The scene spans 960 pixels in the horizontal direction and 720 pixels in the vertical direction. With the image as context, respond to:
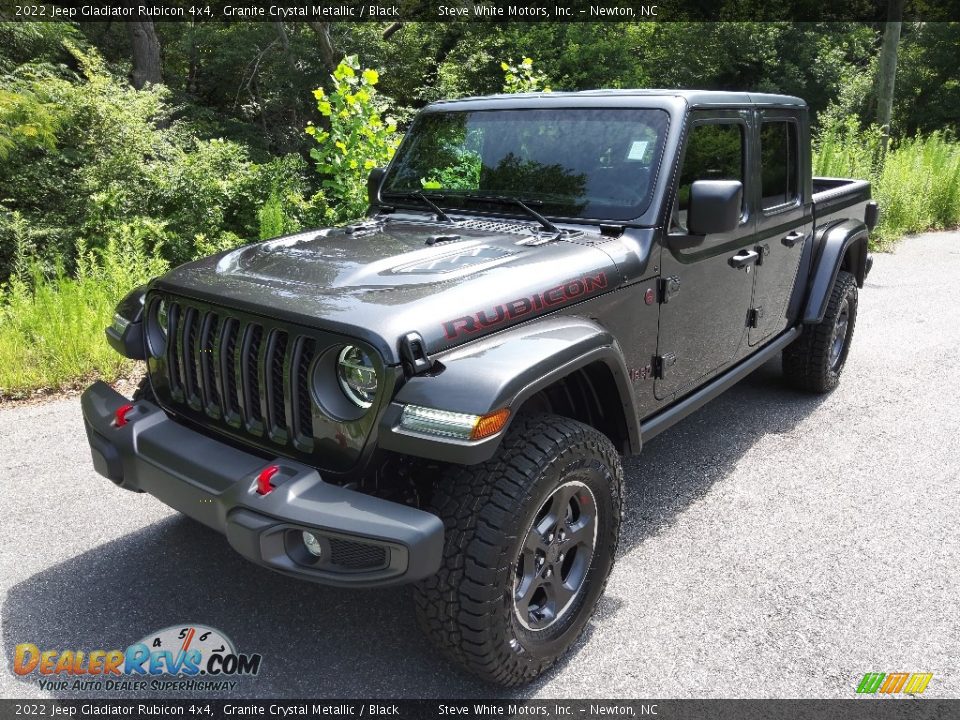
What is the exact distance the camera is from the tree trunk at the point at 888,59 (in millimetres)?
11945

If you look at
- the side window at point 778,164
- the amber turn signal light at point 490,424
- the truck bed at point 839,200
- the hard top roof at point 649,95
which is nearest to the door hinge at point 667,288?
the hard top roof at point 649,95

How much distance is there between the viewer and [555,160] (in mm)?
3410

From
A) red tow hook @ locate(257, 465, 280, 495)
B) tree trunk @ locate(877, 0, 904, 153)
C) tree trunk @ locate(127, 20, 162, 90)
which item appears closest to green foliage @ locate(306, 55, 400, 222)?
red tow hook @ locate(257, 465, 280, 495)

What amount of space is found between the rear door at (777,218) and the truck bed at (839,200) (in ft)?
0.80

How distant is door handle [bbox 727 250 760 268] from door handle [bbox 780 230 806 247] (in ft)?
1.41

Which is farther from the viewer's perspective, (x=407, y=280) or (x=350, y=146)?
(x=350, y=146)

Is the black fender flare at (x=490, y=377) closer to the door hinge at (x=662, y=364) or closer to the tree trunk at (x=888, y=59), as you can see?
the door hinge at (x=662, y=364)

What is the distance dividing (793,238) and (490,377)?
2.83 meters

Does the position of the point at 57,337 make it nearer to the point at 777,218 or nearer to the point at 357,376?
the point at 357,376

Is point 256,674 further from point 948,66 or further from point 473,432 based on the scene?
point 948,66

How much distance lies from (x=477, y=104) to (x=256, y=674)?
2.72 meters

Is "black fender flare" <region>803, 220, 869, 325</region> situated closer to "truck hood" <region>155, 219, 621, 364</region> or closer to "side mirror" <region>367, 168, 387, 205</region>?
"truck hood" <region>155, 219, 621, 364</region>

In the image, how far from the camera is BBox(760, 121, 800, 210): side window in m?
4.05

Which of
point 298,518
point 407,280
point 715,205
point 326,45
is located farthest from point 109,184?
point 298,518
